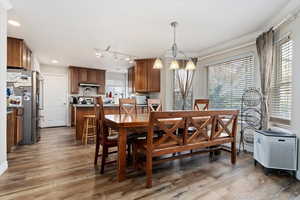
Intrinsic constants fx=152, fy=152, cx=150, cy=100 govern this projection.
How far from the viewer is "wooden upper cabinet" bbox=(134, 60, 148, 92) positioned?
4898mm

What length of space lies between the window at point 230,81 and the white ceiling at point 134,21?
1.99 ft

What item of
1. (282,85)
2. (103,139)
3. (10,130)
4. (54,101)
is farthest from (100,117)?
(54,101)

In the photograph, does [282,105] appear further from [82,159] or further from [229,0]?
[82,159]

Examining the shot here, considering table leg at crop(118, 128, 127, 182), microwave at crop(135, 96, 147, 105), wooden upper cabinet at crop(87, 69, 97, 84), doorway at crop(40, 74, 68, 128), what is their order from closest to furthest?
table leg at crop(118, 128, 127, 182) < microwave at crop(135, 96, 147, 105) < doorway at crop(40, 74, 68, 128) < wooden upper cabinet at crop(87, 69, 97, 84)

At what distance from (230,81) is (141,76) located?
257 centimetres

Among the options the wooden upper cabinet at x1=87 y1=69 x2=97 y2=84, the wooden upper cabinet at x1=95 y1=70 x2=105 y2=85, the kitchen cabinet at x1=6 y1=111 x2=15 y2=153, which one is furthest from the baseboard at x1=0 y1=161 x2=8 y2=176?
the wooden upper cabinet at x1=95 y1=70 x2=105 y2=85

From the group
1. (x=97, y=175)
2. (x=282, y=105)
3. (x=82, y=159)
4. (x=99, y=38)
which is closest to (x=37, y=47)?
(x=99, y=38)

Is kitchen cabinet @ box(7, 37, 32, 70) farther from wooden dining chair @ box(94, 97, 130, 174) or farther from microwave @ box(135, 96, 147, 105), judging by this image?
microwave @ box(135, 96, 147, 105)

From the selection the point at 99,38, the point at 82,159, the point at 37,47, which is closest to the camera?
the point at 82,159

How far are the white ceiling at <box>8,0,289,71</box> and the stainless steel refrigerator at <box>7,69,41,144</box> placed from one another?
808 mm

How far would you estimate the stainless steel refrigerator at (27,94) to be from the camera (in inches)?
127

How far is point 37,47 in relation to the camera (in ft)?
12.8

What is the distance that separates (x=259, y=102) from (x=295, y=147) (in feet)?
3.66

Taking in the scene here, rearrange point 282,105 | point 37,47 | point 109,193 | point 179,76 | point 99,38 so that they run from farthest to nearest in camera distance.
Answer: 1. point 179,76
2. point 37,47
3. point 99,38
4. point 282,105
5. point 109,193
